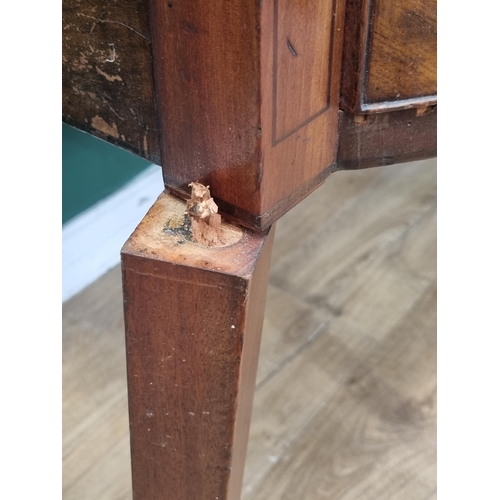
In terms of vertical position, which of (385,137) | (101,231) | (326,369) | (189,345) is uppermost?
(385,137)

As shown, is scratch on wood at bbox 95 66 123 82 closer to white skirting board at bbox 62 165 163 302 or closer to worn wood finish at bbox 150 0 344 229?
worn wood finish at bbox 150 0 344 229

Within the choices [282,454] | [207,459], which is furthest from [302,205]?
[207,459]

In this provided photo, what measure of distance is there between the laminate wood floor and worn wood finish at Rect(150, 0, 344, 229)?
0.51 metres

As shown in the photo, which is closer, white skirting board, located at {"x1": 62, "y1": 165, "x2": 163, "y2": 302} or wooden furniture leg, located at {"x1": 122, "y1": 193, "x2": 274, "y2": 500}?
wooden furniture leg, located at {"x1": 122, "y1": 193, "x2": 274, "y2": 500}

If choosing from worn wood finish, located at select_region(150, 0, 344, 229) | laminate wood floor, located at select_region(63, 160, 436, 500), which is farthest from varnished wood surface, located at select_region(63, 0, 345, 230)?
laminate wood floor, located at select_region(63, 160, 436, 500)

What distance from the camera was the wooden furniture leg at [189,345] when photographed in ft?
1.37

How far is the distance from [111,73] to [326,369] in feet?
2.05

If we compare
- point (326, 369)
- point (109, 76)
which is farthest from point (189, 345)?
point (326, 369)

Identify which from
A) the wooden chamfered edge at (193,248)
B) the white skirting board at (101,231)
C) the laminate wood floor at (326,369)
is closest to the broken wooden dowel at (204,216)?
the wooden chamfered edge at (193,248)

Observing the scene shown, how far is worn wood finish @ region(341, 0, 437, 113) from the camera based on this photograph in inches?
15.4

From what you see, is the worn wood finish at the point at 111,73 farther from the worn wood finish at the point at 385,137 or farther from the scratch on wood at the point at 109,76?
the worn wood finish at the point at 385,137

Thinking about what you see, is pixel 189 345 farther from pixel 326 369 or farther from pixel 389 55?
pixel 326 369

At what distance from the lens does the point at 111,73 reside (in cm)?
44

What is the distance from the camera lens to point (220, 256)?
1.37 feet
